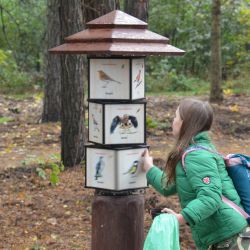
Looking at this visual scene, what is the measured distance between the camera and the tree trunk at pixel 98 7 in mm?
6750

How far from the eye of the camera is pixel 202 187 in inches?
137

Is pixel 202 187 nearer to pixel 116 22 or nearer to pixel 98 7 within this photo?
pixel 116 22

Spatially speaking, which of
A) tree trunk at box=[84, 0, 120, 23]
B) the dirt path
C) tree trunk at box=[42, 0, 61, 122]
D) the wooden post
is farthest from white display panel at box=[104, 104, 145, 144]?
tree trunk at box=[42, 0, 61, 122]

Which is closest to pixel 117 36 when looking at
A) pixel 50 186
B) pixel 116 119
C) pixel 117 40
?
pixel 117 40

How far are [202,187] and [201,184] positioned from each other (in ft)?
0.06

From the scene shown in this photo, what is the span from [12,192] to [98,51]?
3918 millimetres

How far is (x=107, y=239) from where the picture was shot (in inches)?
173

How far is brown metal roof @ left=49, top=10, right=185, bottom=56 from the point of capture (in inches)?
160

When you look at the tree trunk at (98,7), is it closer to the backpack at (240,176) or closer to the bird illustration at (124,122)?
the bird illustration at (124,122)

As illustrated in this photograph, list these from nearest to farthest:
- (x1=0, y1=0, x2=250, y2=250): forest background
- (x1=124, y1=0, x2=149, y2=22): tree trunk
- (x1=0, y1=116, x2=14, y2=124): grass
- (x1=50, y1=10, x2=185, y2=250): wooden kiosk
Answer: (x1=50, y1=10, x2=185, y2=250): wooden kiosk, (x1=0, y1=0, x2=250, y2=250): forest background, (x1=124, y1=0, x2=149, y2=22): tree trunk, (x1=0, y1=116, x2=14, y2=124): grass

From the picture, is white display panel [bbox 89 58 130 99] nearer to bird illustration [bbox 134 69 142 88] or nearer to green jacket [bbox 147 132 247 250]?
bird illustration [bbox 134 69 142 88]

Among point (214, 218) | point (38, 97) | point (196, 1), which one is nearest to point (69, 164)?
point (214, 218)

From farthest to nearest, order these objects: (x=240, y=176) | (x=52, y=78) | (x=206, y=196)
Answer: (x=52, y=78)
(x=240, y=176)
(x=206, y=196)

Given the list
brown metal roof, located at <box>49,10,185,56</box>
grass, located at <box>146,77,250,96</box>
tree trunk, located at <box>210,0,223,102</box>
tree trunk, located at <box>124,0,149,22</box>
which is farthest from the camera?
grass, located at <box>146,77,250,96</box>
